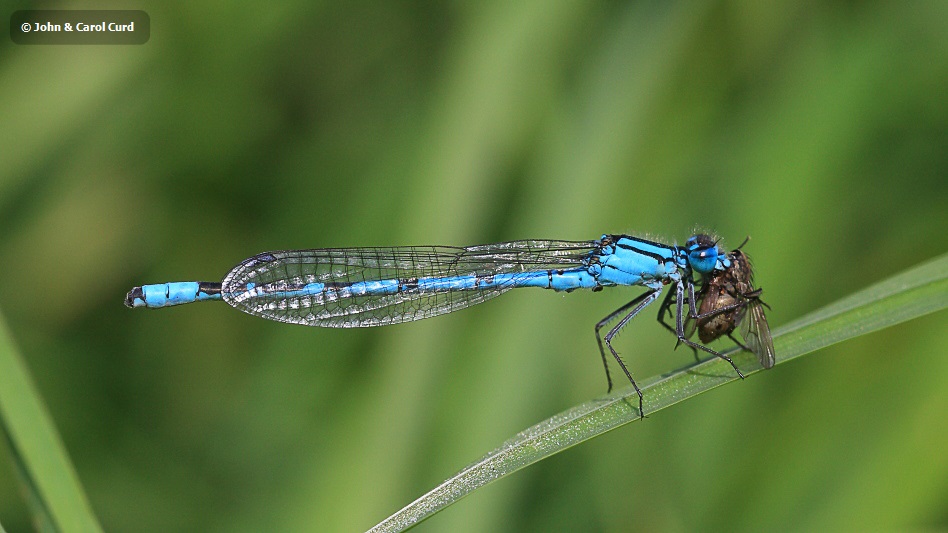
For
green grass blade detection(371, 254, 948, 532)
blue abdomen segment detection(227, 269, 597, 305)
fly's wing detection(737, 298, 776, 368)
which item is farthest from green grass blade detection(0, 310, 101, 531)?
fly's wing detection(737, 298, 776, 368)

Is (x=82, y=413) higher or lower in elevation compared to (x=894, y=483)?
higher

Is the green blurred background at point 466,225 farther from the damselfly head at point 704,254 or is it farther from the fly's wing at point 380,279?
the damselfly head at point 704,254

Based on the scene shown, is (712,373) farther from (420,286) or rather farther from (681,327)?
(420,286)

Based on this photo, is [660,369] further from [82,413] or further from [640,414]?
[82,413]

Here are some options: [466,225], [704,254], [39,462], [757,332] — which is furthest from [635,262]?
[39,462]

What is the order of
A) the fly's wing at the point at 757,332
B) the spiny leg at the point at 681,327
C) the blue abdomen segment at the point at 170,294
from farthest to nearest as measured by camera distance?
the blue abdomen segment at the point at 170,294 < the spiny leg at the point at 681,327 < the fly's wing at the point at 757,332

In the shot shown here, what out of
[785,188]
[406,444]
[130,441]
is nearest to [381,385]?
[406,444]

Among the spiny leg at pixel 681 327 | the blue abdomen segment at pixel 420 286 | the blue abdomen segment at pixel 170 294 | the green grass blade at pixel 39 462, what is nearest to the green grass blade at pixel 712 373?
the spiny leg at pixel 681 327
